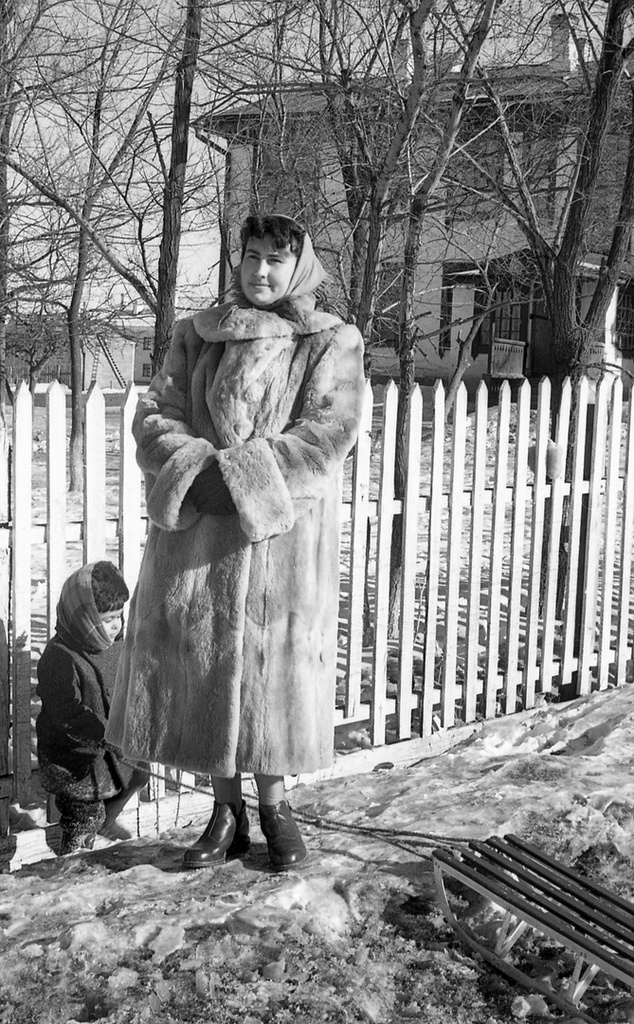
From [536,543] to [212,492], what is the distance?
9.51 ft

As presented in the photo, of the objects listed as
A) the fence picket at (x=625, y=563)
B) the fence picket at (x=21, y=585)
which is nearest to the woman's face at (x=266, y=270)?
the fence picket at (x=21, y=585)

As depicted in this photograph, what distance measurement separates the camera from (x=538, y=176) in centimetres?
812

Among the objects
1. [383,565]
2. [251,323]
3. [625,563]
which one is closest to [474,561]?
[383,565]

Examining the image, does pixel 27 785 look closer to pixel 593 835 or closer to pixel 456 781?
pixel 456 781

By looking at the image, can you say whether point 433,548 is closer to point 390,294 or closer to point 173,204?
point 173,204

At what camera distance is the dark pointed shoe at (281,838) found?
3174mm

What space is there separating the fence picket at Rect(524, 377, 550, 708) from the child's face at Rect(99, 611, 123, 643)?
8.39ft

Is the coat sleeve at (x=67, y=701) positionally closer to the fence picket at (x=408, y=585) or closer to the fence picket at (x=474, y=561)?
the fence picket at (x=408, y=585)

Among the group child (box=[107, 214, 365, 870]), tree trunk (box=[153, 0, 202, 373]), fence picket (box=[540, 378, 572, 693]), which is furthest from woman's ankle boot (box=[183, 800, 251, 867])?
tree trunk (box=[153, 0, 202, 373])

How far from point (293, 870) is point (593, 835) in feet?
3.60

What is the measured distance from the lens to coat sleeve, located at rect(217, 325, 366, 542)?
2936mm

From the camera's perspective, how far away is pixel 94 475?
380cm

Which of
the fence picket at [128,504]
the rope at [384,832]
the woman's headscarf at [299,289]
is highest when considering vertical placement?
the woman's headscarf at [299,289]

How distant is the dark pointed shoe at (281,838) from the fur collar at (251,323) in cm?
153
